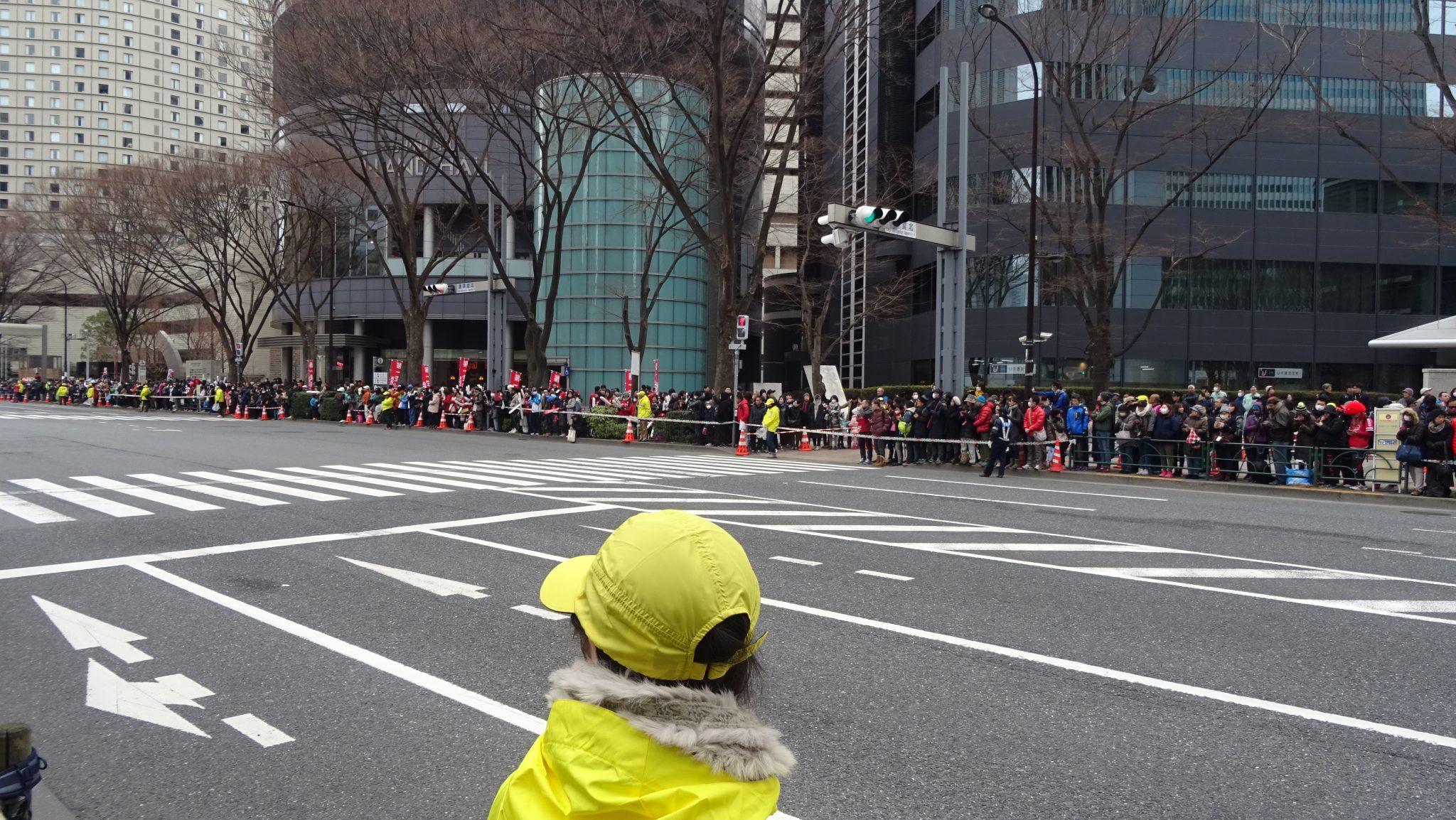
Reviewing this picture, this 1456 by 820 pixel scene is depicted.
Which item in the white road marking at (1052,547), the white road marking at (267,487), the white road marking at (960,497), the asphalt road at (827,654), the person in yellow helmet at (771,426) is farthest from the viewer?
the person in yellow helmet at (771,426)

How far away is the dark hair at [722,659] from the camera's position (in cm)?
190

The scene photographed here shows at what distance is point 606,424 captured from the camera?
102 feet

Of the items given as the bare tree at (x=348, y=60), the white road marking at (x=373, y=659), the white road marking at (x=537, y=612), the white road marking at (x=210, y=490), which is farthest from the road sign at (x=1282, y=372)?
the white road marking at (x=373, y=659)

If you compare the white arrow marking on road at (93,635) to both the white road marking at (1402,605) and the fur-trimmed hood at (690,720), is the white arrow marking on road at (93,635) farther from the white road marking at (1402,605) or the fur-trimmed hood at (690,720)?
the white road marking at (1402,605)

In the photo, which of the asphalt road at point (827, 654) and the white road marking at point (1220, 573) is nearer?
the asphalt road at point (827, 654)

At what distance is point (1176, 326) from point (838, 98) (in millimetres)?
26283

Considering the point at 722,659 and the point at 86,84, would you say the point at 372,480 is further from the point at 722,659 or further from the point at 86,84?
the point at 86,84

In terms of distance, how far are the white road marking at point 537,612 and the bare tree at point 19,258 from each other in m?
62.8

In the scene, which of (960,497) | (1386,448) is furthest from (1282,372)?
(960,497)

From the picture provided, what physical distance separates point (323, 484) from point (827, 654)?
11.8 metres

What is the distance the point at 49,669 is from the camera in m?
6.25

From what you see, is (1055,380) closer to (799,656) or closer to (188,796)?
(799,656)

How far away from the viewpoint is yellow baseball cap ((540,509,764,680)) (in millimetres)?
1843

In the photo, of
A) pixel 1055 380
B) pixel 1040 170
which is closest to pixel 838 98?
pixel 1040 170
